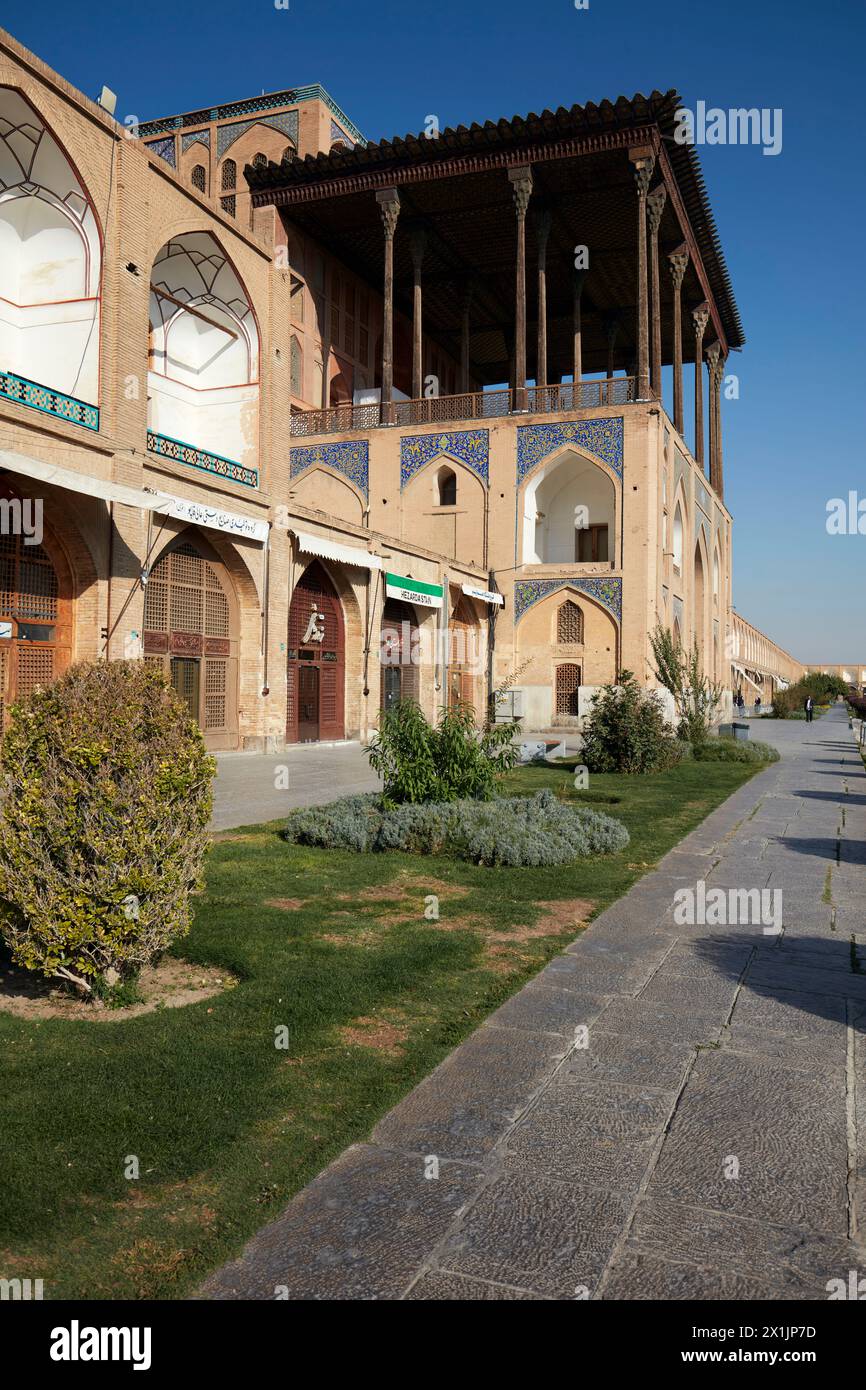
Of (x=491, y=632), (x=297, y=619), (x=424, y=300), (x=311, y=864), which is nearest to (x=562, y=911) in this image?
(x=311, y=864)

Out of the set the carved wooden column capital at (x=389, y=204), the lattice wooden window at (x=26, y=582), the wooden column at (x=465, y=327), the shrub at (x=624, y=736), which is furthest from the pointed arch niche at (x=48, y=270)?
the wooden column at (x=465, y=327)

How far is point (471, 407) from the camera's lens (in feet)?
87.0

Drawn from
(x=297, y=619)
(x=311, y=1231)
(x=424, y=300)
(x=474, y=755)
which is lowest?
(x=311, y=1231)

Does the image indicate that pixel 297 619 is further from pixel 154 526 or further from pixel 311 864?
pixel 311 864

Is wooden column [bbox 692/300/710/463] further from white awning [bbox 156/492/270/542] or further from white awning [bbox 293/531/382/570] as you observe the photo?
white awning [bbox 156/492/270/542]

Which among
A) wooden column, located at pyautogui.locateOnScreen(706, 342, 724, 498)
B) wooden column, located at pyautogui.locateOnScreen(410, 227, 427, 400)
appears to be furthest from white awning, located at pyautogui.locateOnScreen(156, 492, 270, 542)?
wooden column, located at pyautogui.locateOnScreen(706, 342, 724, 498)

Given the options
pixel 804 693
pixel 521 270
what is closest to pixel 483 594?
pixel 521 270

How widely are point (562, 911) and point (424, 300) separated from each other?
3001cm

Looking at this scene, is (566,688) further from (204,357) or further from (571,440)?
(204,357)

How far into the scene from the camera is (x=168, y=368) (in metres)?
17.3

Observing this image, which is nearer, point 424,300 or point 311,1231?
point 311,1231

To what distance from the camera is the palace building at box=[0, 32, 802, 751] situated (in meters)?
12.7

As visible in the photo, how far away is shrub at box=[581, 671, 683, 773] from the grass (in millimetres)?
8662

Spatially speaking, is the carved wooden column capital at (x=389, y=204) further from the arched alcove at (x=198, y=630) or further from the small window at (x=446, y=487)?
the arched alcove at (x=198, y=630)
